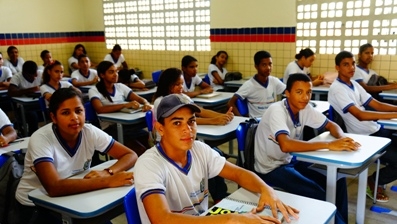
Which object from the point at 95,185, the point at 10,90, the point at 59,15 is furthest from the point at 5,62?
the point at 95,185

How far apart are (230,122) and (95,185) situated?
64.9 inches

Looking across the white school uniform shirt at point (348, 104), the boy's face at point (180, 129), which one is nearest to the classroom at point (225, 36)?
the white school uniform shirt at point (348, 104)

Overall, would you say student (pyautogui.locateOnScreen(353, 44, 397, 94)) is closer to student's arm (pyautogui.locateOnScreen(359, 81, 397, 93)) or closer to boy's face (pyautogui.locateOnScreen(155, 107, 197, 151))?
student's arm (pyautogui.locateOnScreen(359, 81, 397, 93))

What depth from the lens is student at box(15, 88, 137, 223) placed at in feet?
6.09

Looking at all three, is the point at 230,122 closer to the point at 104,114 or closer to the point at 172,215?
the point at 104,114

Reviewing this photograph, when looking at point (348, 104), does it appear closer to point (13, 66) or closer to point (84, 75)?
point (84, 75)

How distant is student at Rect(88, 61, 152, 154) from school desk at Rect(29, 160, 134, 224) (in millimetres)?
1772

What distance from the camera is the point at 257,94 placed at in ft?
13.0

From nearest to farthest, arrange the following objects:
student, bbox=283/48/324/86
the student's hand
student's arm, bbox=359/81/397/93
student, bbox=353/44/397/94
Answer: the student's hand
student's arm, bbox=359/81/397/93
student, bbox=353/44/397/94
student, bbox=283/48/324/86

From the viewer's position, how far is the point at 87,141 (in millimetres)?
2213

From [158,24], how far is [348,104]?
4.90 metres

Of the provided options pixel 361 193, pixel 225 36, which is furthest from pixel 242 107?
pixel 225 36

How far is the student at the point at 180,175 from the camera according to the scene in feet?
4.57

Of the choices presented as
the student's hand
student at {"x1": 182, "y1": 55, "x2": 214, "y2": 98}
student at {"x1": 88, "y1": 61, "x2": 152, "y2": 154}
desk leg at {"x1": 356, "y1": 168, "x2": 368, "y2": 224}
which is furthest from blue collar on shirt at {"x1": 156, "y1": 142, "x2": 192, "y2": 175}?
student at {"x1": 182, "y1": 55, "x2": 214, "y2": 98}
